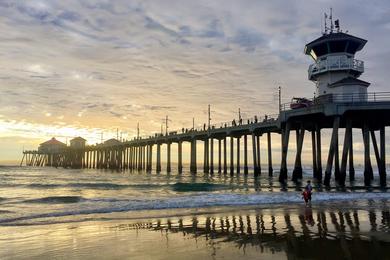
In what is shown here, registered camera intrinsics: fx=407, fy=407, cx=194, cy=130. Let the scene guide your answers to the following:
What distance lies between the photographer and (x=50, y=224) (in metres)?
13.6

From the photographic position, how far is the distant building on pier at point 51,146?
136m

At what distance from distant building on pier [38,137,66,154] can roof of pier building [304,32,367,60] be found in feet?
368

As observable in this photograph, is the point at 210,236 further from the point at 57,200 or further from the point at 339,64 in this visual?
the point at 339,64

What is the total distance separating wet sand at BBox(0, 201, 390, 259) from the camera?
8.69 metres

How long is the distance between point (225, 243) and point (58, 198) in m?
16.5

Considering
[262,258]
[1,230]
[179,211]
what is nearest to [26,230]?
[1,230]

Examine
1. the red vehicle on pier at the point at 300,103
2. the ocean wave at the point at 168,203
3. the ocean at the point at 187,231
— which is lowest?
the ocean wave at the point at 168,203

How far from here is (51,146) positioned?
5576 inches

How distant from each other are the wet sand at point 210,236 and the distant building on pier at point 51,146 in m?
126

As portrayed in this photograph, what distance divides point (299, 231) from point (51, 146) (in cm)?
14075

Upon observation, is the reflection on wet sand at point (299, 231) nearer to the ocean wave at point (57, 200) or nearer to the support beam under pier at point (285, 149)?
the ocean wave at point (57, 200)

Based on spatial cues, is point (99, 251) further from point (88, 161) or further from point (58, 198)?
point (88, 161)

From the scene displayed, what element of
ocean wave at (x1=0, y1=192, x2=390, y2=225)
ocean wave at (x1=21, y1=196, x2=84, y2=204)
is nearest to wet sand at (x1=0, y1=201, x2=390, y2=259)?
ocean wave at (x1=0, y1=192, x2=390, y2=225)

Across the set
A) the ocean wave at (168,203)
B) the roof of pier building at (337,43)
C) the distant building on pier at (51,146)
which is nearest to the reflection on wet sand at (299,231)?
the ocean wave at (168,203)
